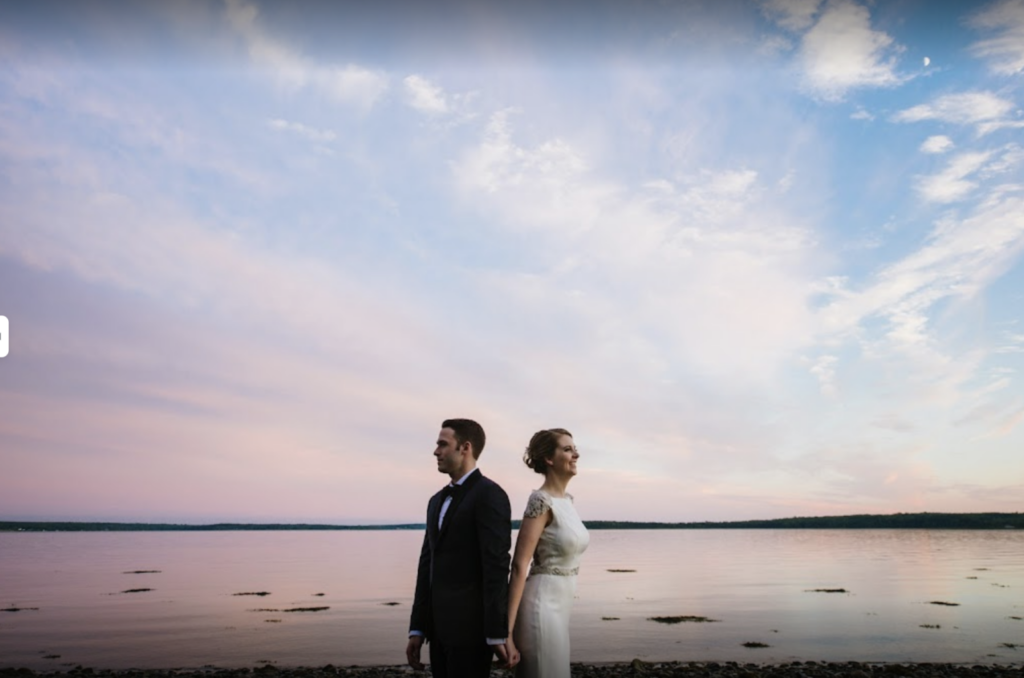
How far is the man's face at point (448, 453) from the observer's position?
17.6 feet

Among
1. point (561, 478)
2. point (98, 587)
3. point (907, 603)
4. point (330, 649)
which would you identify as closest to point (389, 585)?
point (98, 587)

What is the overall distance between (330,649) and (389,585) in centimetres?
2200

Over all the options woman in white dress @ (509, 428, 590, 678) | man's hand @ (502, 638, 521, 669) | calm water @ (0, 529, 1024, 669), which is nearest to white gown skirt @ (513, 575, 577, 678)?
woman in white dress @ (509, 428, 590, 678)

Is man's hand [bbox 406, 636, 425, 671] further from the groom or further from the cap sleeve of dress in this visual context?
the cap sleeve of dress

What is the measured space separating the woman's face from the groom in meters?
0.47

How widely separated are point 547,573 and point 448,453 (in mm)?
1164

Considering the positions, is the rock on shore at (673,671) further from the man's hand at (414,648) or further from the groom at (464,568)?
the groom at (464,568)

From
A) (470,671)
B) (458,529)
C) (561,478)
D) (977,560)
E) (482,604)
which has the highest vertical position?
(561,478)

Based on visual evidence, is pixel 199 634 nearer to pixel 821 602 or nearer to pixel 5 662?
pixel 5 662

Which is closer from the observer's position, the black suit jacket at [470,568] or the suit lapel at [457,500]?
the black suit jacket at [470,568]

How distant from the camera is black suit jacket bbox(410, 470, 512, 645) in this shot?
5035 millimetres

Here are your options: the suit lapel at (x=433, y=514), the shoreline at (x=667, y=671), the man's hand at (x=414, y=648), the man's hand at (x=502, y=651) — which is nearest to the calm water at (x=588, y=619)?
the shoreline at (x=667, y=671)

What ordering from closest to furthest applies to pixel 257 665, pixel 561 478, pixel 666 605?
pixel 561 478 < pixel 257 665 < pixel 666 605

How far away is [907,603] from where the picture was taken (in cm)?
3086
